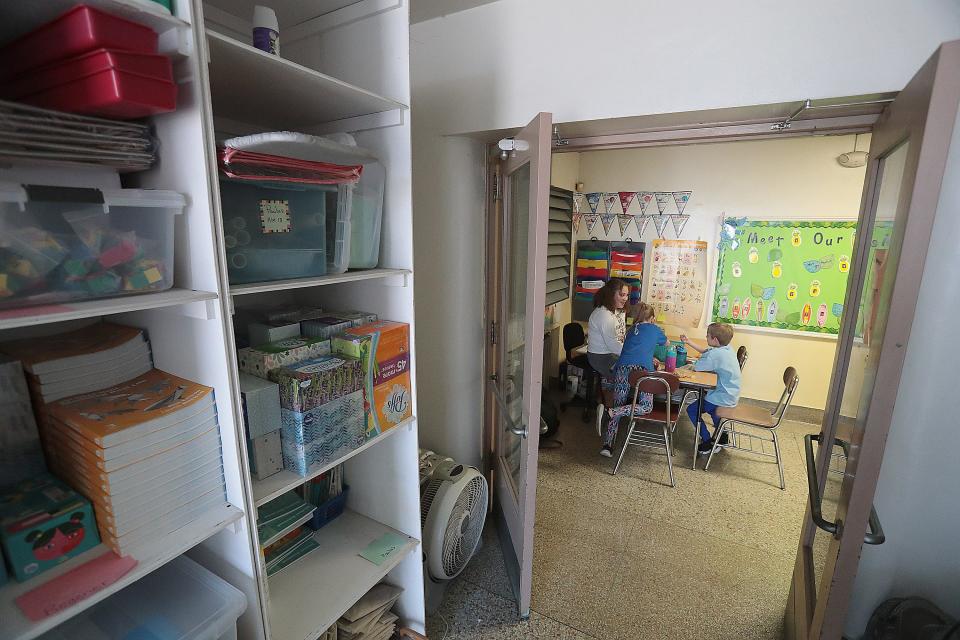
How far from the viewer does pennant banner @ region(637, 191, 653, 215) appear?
3908 millimetres

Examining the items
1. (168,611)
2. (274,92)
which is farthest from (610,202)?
(168,611)

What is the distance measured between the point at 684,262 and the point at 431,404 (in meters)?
2.73

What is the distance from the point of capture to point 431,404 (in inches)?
92.2

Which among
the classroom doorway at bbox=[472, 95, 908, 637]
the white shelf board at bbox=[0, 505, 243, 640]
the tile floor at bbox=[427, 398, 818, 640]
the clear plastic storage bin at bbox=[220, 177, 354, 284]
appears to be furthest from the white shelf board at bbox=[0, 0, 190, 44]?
the tile floor at bbox=[427, 398, 818, 640]

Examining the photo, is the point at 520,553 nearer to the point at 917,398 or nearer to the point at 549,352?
the point at 917,398

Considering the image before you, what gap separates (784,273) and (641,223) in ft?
3.91

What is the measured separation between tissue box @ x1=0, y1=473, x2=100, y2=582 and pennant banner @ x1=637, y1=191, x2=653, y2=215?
13.3 feet

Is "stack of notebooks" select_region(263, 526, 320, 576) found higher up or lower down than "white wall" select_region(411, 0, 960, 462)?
lower down

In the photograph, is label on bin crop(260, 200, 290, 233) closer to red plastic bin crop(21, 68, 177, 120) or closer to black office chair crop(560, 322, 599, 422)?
red plastic bin crop(21, 68, 177, 120)

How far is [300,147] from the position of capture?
941 millimetres

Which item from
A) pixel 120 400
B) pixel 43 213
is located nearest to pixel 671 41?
pixel 43 213

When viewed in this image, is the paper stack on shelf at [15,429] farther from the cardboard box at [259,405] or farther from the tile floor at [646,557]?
the tile floor at [646,557]

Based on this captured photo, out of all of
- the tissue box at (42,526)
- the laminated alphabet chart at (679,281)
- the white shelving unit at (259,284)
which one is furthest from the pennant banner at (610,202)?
the tissue box at (42,526)

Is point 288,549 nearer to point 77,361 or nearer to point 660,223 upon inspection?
point 77,361
